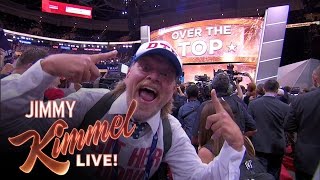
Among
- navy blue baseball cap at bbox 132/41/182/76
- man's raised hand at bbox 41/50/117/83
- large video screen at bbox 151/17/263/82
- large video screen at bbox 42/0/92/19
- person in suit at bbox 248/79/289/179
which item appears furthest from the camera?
large video screen at bbox 151/17/263/82

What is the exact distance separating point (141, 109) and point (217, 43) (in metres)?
7.17

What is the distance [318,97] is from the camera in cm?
181

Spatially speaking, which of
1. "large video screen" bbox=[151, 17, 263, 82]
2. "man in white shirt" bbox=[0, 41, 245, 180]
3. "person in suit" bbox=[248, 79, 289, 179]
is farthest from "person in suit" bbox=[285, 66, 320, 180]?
"large video screen" bbox=[151, 17, 263, 82]

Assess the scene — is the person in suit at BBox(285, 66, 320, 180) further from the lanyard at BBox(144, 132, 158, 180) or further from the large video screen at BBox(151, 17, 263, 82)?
the large video screen at BBox(151, 17, 263, 82)

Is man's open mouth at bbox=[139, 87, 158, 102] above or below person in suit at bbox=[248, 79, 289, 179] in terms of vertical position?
above

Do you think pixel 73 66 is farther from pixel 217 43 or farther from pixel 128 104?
pixel 217 43

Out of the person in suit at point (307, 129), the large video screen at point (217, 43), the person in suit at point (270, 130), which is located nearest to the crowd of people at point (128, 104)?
the person in suit at point (307, 129)

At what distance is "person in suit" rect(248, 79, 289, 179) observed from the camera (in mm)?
2342

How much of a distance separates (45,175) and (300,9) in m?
9.52

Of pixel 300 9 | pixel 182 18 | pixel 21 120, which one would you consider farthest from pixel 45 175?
pixel 182 18

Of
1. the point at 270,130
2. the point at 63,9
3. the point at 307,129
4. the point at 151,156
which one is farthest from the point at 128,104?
the point at 270,130

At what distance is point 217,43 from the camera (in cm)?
764

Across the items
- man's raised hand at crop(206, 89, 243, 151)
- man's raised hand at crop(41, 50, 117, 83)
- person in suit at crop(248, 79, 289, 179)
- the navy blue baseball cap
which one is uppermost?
the navy blue baseball cap

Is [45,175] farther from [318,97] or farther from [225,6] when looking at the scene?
[225,6]
